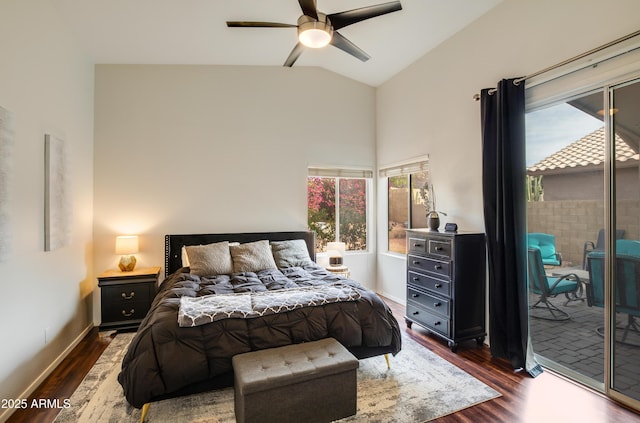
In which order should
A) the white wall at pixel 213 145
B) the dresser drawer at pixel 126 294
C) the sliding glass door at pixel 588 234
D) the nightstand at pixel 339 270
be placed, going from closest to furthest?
the sliding glass door at pixel 588 234 < the dresser drawer at pixel 126 294 < the white wall at pixel 213 145 < the nightstand at pixel 339 270

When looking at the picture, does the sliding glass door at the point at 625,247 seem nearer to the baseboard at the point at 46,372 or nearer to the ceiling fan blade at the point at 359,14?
the ceiling fan blade at the point at 359,14

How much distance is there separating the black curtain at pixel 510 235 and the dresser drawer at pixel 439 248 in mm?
400

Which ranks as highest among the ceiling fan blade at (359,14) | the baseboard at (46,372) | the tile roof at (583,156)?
the ceiling fan blade at (359,14)

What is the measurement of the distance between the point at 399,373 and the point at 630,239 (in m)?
1.94

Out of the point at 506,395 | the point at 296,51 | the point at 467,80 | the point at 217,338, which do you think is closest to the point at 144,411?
the point at 217,338

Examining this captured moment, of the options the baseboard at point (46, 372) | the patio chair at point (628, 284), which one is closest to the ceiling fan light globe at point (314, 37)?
the patio chair at point (628, 284)

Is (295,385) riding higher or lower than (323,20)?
lower

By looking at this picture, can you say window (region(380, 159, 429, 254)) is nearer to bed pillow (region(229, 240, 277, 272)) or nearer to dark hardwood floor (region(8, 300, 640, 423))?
dark hardwood floor (region(8, 300, 640, 423))

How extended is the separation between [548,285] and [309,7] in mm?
3023

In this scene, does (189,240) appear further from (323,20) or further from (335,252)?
(323,20)

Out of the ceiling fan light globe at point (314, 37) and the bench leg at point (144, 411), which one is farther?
the ceiling fan light globe at point (314, 37)

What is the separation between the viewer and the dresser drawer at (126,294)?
3.62 metres

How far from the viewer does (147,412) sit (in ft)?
7.16

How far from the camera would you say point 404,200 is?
4.77 meters
